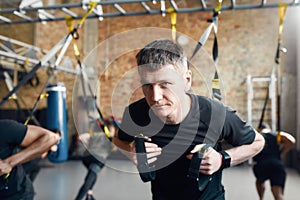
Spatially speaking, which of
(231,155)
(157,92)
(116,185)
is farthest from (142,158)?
(116,185)

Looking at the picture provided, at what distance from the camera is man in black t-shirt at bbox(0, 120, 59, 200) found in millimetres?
1708

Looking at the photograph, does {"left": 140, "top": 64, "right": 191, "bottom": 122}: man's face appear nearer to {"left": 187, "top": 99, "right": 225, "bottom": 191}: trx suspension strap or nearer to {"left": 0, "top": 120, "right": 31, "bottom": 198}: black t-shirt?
{"left": 187, "top": 99, "right": 225, "bottom": 191}: trx suspension strap

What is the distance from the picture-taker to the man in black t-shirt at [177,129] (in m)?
Answer: 1.08

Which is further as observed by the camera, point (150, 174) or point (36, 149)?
point (36, 149)

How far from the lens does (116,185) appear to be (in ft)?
14.6

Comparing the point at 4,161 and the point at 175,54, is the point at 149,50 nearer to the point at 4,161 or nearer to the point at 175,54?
the point at 175,54

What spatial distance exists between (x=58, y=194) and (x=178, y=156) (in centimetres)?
315

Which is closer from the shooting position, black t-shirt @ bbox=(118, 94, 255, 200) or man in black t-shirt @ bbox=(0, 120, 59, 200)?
black t-shirt @ bbox=(118, 94, 255, 200)

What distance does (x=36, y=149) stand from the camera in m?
1.80

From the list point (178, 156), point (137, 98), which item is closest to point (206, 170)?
point (178, 156)

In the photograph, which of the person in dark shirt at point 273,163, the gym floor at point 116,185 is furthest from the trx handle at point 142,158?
the gym floor at point 116,185

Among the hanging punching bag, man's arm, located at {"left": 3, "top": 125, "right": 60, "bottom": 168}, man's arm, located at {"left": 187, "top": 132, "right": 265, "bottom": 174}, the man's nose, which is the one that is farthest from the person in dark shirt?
the hanging punching bag

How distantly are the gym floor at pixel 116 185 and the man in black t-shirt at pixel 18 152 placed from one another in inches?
65.9

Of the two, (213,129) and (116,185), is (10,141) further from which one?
(116,185)
